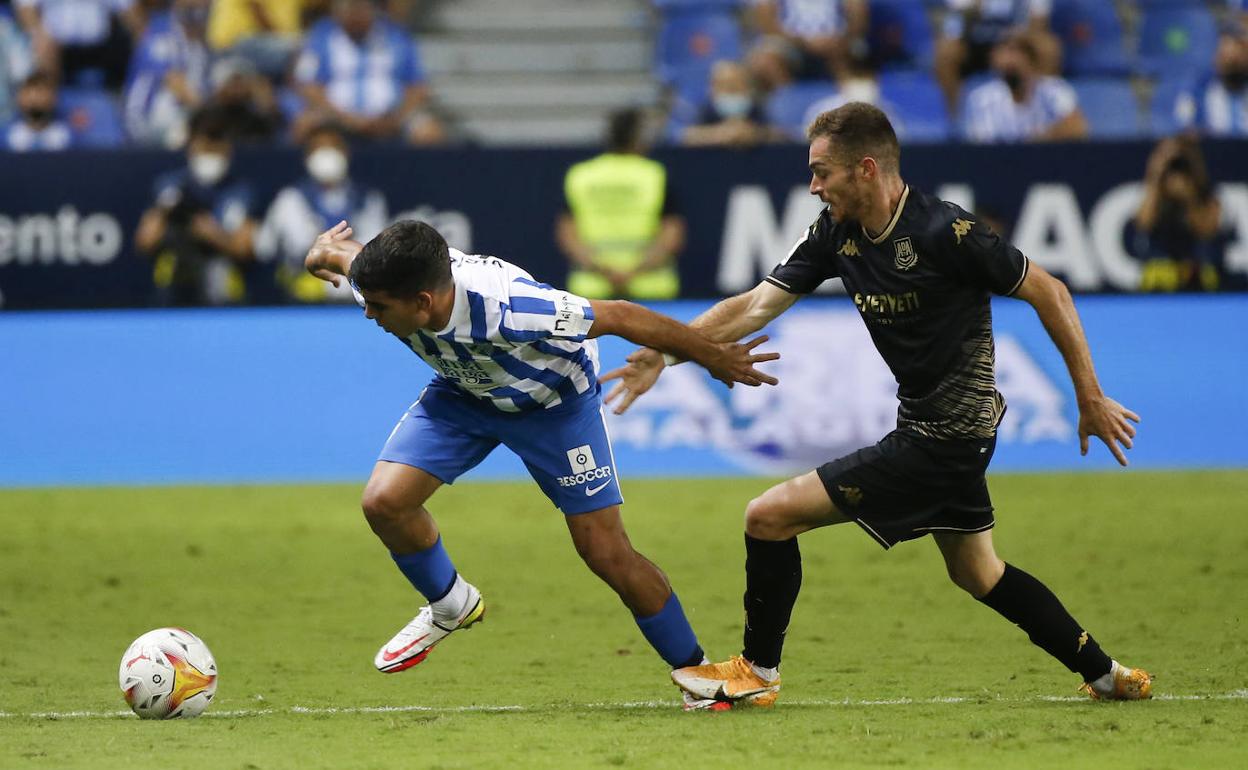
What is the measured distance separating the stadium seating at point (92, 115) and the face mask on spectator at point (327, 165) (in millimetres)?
3433

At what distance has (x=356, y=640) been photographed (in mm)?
8031

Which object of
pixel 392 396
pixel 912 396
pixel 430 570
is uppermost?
pixel 912 396

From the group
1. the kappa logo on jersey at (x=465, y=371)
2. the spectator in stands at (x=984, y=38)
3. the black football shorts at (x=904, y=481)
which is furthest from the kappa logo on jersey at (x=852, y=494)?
the spectator in stands at (x=984, y=38)

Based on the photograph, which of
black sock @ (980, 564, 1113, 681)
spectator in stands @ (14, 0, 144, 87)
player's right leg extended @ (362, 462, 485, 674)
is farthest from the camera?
spectator in stands @ (14, 0, 144, 87)

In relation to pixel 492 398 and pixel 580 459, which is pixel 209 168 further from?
pixel 580 459

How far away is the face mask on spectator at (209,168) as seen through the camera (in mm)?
13344

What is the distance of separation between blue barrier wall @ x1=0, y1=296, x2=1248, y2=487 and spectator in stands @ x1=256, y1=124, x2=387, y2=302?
0.65m

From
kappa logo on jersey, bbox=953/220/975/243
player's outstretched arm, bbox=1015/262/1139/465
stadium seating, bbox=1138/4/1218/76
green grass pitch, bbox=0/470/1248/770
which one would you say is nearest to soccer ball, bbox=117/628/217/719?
green grass pitch, bbox=0/470/1248/770

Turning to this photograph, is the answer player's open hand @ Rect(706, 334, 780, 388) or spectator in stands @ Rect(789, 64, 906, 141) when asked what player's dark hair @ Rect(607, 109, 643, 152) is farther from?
player's open hand @ Rect(706, 334, 780, 388)

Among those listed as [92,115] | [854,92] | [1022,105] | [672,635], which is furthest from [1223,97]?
[672,635]

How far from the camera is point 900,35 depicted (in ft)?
55.2

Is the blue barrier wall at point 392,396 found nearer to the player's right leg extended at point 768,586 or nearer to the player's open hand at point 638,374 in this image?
the player's open hand at point 638,374

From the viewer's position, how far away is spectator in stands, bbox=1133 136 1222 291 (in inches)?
520

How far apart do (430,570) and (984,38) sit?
11.1m
